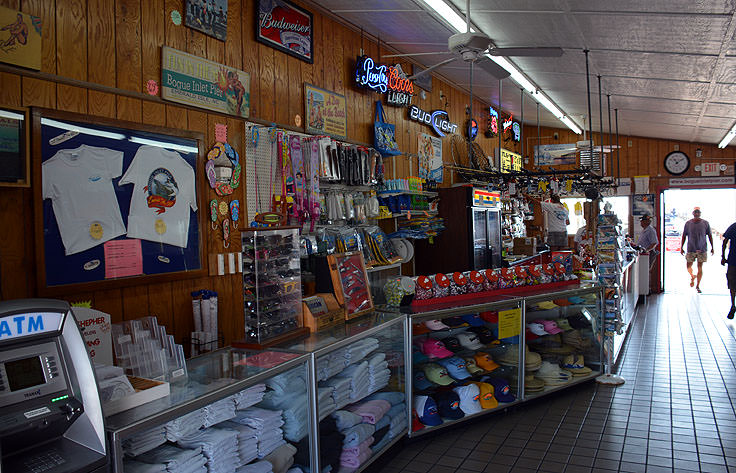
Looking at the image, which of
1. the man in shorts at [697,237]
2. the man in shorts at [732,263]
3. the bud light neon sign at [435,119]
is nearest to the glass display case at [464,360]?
the bud light neon sign at [435,119]

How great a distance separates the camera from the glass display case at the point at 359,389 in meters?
3.05

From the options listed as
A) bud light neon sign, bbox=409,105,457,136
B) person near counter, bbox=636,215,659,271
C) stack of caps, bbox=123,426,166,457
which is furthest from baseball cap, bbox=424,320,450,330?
person near counter, bbox=636,215,659,271

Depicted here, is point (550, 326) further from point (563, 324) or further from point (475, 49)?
point (475, 49)

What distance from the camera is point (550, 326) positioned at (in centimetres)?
491

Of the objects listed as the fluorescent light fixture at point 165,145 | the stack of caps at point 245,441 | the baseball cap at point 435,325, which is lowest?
the stack of caps at point 245,441

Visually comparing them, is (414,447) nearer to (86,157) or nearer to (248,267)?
(248,267)

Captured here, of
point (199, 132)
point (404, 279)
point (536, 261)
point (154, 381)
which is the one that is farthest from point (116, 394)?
point (536, 261)

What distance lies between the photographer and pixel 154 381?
2.22 metres

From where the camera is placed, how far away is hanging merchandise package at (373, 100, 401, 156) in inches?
236

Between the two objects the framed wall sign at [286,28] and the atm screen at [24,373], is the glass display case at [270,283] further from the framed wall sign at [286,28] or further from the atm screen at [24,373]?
the framed wall sign at [286,28]

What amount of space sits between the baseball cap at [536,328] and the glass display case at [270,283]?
2.37m

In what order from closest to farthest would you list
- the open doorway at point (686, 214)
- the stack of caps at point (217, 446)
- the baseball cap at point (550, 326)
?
1. the stack of caps at point (217, 446)
2. the baseball cap at point (550, 326)
3. the open doorway at point (686, 214)

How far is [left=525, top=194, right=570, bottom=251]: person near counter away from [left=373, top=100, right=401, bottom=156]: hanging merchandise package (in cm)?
390

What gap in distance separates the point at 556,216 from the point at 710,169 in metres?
4.81
